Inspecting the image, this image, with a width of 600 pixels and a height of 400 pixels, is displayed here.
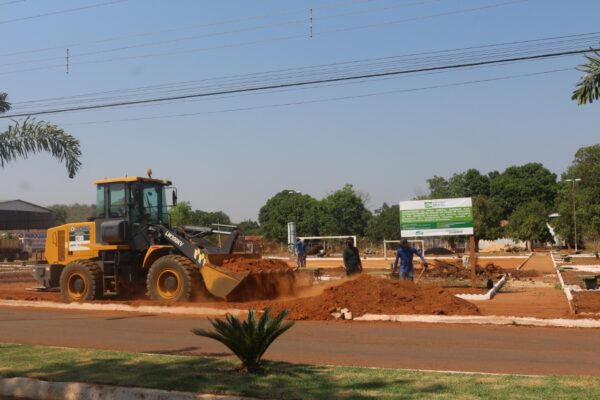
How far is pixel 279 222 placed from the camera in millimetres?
97250

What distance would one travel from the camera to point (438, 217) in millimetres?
25438

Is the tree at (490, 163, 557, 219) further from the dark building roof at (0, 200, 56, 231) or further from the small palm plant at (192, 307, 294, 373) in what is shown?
the small palm plant at (192, 307, 294, 373)

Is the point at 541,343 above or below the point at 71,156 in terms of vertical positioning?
below

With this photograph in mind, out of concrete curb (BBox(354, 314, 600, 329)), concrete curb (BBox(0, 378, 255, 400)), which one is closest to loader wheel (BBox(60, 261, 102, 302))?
concrete curb (BBox(354, 314, 600, 329))

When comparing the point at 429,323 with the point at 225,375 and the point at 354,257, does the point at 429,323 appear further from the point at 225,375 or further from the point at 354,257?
the point at 225,375

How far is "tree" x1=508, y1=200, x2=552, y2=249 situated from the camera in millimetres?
78875

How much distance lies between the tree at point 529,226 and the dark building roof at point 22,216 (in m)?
58.4

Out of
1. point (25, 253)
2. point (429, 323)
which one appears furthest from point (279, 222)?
point (429, 323)

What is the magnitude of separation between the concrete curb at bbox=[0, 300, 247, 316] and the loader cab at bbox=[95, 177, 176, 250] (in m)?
1.82

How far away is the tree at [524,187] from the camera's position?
325 feet

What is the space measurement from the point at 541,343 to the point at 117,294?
11.8 metres

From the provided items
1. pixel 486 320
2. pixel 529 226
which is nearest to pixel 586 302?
pixel 486 320

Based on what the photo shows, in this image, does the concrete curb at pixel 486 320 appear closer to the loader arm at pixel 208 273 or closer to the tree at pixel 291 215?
the loader arm at pixel 208 273

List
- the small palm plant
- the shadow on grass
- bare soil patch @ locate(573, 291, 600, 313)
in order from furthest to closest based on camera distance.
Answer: bare soil patch @ locate(573, 291, 600, 313)
the small palm plant
the shadow on grass
